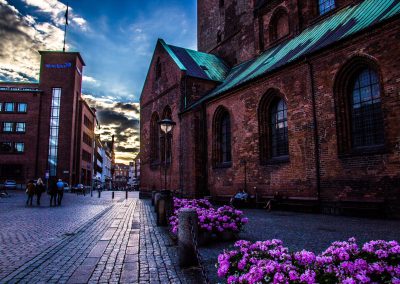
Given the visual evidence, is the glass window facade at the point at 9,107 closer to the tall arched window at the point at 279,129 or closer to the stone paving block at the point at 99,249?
the tall arched window at the point at 279,129

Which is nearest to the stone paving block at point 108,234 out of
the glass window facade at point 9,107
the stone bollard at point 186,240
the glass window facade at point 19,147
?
the stone bollard at point 186,240

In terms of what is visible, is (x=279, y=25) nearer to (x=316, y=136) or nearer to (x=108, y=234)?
(x=316, y=136)

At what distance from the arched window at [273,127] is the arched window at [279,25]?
21.8 ft

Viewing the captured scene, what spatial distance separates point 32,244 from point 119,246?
200cm

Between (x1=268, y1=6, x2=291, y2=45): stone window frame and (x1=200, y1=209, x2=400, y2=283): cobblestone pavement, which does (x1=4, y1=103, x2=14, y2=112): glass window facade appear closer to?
(x1=268, y1=6, x2=291, y2=45): stone window frame

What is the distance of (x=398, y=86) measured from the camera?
1019 cm

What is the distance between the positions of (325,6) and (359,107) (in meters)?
8.83

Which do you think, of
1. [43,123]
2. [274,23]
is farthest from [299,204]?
[43,123]

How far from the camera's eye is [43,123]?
49.5 m

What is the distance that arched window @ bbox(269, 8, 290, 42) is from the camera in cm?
2036

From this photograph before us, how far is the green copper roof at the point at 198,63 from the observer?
77.3 ft

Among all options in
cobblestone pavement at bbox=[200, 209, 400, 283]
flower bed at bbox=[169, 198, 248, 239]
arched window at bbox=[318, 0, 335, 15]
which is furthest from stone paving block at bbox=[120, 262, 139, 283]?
arched window at bbox=[318, 0, 335, 15]

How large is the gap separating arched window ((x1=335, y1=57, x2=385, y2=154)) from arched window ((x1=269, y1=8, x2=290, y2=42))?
9076mm

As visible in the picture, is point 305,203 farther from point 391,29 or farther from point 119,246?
point 119,246
